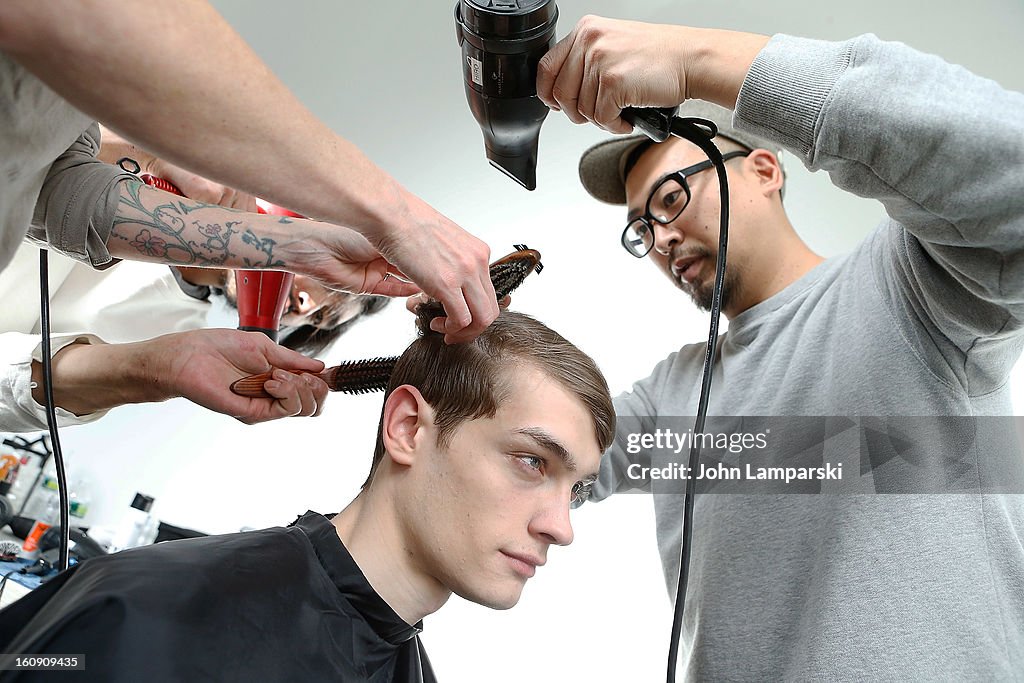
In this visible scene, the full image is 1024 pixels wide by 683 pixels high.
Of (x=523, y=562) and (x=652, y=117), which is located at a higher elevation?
(x=652, y=117)

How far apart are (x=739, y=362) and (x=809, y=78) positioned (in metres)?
0.88

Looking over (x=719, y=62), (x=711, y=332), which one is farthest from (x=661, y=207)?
(x=719, y=62)

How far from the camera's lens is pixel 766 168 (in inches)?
80.0

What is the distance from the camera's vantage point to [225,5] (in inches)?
117

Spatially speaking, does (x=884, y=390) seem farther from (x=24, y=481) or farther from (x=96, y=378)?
(x=24, y=481)

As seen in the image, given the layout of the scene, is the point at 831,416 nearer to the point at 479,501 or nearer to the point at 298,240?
the point at 479,501

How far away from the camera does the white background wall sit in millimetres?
2518

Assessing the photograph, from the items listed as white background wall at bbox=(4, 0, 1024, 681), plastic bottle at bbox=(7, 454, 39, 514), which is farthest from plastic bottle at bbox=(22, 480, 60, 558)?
white background wall at bbox=(4, 0, 1024, 681)

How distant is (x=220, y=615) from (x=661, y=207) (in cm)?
137

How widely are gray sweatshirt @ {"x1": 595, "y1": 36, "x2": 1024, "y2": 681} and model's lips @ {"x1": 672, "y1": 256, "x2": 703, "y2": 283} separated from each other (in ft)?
0.67

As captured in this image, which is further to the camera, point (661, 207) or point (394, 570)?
point (661, 207)

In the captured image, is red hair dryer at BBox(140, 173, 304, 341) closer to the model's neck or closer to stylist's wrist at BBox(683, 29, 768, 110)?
the model's neck

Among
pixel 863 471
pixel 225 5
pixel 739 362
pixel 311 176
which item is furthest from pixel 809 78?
pixel 225 5

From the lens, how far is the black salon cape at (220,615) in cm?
99
